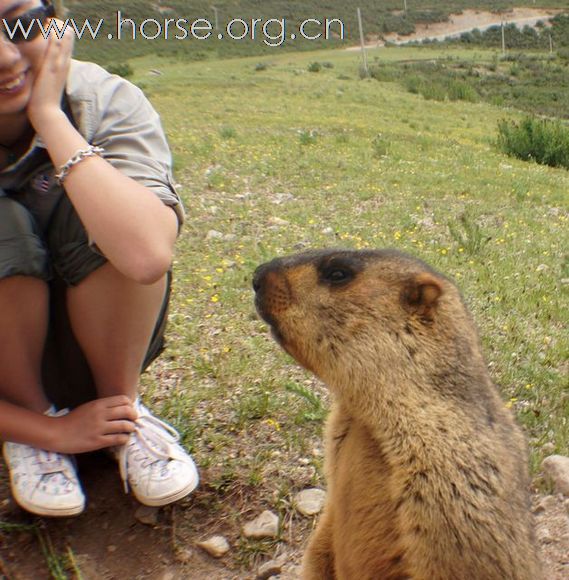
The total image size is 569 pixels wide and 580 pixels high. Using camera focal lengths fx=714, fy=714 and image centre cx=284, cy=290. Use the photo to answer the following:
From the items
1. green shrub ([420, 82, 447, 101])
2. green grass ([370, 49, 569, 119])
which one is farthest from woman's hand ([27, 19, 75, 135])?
green shrub ([420, 82, 447, 101])

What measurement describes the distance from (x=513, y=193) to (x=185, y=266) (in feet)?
15.5

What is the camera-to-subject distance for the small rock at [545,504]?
2.69m

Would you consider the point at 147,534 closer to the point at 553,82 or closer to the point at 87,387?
the point at 87,387

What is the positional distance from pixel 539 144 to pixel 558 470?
1094 centimetres

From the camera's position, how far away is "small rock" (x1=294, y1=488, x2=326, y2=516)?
2650 mm

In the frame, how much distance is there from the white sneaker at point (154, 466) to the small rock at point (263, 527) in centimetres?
25

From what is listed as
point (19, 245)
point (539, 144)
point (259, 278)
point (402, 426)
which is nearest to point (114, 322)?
point (19, 245)

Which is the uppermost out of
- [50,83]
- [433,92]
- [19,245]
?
[50,83]

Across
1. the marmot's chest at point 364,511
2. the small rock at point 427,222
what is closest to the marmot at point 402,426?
the marmot's chest at point 364,511

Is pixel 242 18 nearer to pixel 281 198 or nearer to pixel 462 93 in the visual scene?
pixel 462 93

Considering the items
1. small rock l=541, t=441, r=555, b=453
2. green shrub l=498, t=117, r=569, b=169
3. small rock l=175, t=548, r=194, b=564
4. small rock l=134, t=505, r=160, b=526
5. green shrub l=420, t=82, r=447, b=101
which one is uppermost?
small rock l=134, t=505, r=160, b=526

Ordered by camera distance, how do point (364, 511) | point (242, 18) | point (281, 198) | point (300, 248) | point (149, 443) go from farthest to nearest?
point (242, 18) < point (281, 198) < point (300, 248) < point (149, 443) < point (364, 511)

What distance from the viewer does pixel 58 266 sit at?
2393mm

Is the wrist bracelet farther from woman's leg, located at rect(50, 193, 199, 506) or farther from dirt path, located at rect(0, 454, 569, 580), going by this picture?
dirt path, located at rect(0, 454, 569, 580)
